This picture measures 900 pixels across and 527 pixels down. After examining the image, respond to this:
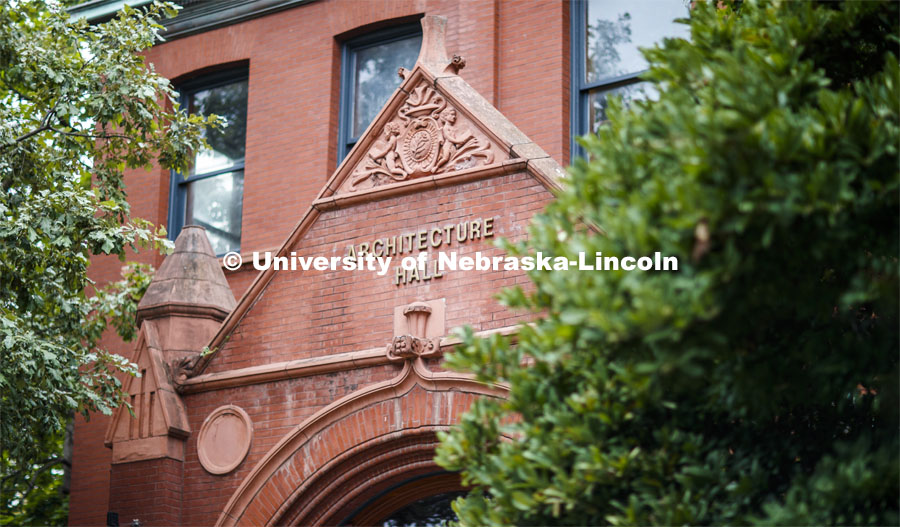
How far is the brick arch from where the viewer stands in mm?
9672

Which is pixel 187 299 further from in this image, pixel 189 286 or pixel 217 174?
pixel 217 174

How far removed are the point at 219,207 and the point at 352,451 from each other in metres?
6.10

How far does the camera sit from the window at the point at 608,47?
13.1 m

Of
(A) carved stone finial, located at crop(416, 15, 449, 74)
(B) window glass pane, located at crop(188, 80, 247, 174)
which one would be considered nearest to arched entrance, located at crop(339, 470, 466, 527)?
(A) carved stone finial, located at crop(416, 15, 449, 74)

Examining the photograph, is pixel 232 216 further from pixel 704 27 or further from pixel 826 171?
pixel 826 171

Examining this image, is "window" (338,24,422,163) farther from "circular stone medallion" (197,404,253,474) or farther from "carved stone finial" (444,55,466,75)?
"circular stone medallion" (197,404,253,474)

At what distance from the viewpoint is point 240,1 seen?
50.8 feet

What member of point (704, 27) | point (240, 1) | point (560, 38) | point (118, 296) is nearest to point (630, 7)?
point (560, 38)

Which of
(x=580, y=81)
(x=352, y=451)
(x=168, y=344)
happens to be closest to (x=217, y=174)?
(x=168, y=344)

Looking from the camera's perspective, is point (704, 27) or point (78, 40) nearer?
point (704, 27)

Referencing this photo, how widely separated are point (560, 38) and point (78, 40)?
5382 millimetres

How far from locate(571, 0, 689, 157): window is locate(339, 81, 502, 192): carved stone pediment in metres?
3.02

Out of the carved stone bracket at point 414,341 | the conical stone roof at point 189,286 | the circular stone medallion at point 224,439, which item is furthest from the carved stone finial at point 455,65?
the circular stone medallion at point 224,439

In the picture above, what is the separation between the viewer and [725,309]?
15.6 ft
